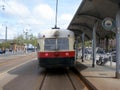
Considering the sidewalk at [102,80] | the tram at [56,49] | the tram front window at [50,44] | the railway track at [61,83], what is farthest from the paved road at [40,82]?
the tram front window at [50,44]

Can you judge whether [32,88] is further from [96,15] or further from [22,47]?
[22,47]

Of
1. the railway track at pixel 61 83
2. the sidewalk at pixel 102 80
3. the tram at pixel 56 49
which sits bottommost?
the railway track at pixel 61 83

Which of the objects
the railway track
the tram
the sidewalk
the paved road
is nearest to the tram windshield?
the tram

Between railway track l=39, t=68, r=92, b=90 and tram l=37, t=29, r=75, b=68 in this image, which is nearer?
railway track l=39, t=68, r=92, b=90

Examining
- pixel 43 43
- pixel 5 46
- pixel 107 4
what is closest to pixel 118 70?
pixel 107 4

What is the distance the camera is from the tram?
76.7 feet

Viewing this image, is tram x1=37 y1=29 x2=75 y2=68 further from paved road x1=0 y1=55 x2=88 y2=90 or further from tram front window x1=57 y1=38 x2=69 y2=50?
paved road x1=0 y1=55 x2=88 y2=90

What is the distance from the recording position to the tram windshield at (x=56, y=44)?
78.0 ft

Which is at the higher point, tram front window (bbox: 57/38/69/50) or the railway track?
tram front window (bbox: 57/38/69/50)

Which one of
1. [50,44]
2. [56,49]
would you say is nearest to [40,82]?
[56,49]

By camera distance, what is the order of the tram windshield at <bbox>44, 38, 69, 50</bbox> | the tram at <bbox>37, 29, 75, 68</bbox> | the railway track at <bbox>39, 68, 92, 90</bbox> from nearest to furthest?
the railway track at <bbox>39, 68, 92, 90</bbox>
the tram at <bbox>37, 29, 75, 68</bbox>
the tram windshield at <bbox>44, 38, 69, 50</bbox>

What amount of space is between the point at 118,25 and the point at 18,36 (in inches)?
5773

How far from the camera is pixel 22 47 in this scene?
166m

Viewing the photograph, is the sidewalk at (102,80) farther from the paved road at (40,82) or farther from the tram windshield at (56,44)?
the tram windshield at (56,44)
